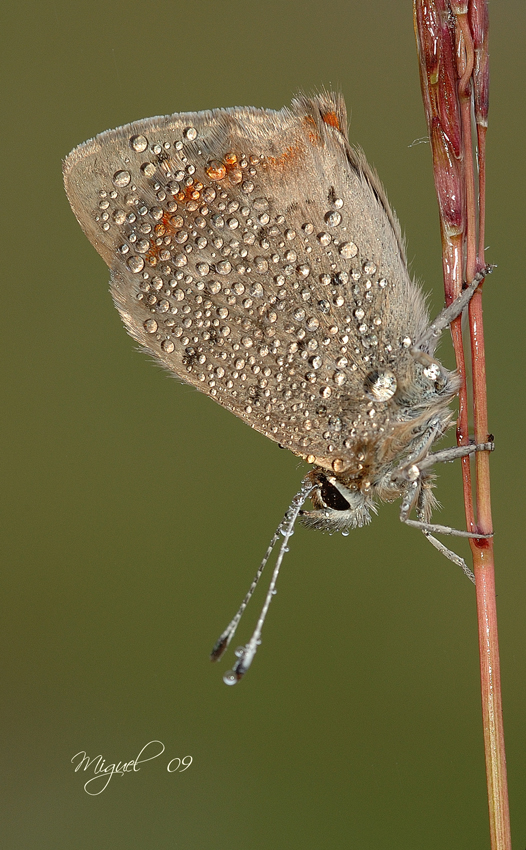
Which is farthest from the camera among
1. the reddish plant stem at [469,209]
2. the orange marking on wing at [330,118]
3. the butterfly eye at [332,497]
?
the butterfly eye at [332,497]

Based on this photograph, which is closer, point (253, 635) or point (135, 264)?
point (253, 635)

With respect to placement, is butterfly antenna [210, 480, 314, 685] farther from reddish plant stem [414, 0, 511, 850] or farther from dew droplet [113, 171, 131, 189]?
dew droplet [113, 171, 131, 189]

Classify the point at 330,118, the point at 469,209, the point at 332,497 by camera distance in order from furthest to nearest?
1. the point at 332,497
2. the point at 330,118
3. the point at 469,209

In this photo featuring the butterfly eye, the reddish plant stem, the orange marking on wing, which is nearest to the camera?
the reddish plant stem

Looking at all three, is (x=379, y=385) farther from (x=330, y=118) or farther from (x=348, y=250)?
(x=330, y=118)

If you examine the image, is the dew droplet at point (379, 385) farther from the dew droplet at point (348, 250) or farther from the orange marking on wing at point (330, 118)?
the orange marking on wing at point (330, 118)

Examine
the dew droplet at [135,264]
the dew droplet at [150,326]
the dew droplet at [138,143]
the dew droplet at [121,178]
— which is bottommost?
the dew droplet at [150,326]

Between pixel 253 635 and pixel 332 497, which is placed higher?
pixel 332 497

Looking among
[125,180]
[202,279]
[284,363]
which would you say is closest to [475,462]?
[284,363]

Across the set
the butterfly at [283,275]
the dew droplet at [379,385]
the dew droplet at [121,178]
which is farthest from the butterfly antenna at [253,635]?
the dew droplet at [121,178]

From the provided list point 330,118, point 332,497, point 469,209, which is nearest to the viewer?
point 469,209

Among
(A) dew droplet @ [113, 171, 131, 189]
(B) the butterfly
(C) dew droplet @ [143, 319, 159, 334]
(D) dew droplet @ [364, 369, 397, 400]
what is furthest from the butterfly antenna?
(A) dew droplet @ [113, 171, 131, 189]

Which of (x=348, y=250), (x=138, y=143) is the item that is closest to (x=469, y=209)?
(x=348, y=250)
